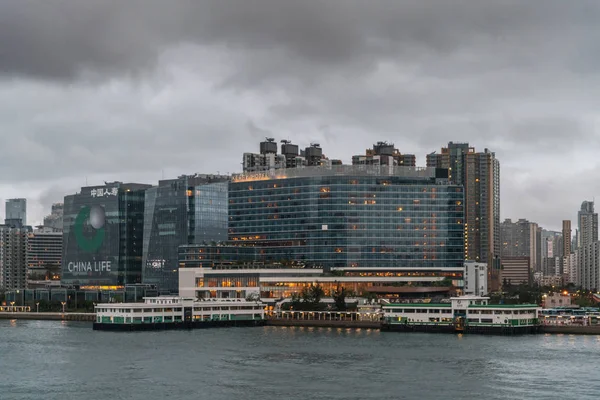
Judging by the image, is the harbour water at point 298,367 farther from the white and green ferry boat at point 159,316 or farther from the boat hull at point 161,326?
the white and green ferry boat at point 159,316

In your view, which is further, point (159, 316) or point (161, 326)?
point (159, 316)

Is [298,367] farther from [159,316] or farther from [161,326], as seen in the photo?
[159,316]

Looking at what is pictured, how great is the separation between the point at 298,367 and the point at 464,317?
6176 cm

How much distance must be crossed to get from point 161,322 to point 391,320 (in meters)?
43.1

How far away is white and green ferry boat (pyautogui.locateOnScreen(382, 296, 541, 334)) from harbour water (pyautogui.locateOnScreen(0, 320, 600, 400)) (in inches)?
217

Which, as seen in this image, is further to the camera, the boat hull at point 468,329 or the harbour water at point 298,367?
the boat hull at point 468,329

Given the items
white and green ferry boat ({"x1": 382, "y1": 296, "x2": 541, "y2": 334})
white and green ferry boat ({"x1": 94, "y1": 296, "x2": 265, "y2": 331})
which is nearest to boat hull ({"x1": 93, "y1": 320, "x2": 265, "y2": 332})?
white and green ferry boat ({"x1": 94, "y1": 296, "x2": 265, "y2": 331})

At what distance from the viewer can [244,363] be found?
127m

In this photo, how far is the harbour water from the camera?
10438 cm

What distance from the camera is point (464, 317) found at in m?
177

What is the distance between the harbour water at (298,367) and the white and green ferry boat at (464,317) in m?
5.50

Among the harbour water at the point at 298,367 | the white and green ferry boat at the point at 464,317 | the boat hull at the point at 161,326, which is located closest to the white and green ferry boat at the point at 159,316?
the boat hull at the point at 161,326

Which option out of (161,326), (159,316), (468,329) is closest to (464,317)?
(468,329)

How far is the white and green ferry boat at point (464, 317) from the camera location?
172 meters
